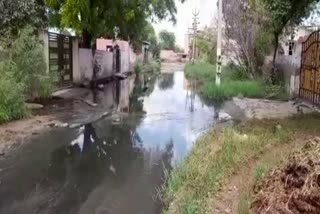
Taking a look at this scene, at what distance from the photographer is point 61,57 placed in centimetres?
1709

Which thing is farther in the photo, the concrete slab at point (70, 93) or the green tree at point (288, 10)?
the concrete slab at point (70, 93)

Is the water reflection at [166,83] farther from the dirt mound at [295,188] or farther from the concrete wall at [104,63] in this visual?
the dirt mound at [295,188]

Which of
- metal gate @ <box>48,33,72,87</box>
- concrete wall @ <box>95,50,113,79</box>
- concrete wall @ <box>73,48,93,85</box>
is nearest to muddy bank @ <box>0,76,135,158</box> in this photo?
metal gate @ <box>48,33,72,87</box>

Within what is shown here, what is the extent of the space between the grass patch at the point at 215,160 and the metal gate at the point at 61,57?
949cm

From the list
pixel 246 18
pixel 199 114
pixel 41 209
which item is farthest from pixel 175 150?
pixel 246 18

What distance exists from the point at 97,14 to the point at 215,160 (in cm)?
1248

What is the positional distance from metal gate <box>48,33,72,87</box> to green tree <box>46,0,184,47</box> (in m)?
0.61

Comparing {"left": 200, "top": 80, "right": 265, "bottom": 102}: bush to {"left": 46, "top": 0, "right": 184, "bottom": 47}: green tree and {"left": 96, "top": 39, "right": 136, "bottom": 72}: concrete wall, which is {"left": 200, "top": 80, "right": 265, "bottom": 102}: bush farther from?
{"left": 96, "top": 39, "right": 136, "bottom": 72}: concrete wall

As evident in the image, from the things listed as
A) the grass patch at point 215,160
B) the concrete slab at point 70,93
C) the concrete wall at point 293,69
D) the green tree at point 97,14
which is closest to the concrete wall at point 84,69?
the green tree at point 97,14

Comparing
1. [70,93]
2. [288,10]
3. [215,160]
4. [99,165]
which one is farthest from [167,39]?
[215,160]

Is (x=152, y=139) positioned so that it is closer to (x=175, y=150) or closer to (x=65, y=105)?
(x=175, y=150)

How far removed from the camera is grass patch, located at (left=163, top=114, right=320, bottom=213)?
4.68 meters

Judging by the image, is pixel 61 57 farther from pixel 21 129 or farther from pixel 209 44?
pixel 209 44

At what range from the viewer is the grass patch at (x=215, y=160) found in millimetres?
4680
